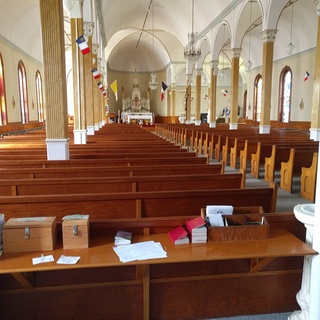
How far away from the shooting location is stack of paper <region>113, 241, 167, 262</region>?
1.72 metres

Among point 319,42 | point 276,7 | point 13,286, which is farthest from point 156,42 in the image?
point 13,286

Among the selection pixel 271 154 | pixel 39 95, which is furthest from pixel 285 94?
pixel 39 95

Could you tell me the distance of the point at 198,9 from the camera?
16453mm

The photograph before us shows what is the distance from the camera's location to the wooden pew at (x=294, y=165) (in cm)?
532

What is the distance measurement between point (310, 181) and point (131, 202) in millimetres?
3341

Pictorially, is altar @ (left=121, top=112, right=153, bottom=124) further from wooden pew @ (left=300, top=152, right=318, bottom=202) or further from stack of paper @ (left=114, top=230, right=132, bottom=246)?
stack of paper @ (left=114, top=230, right=132, bottom=246)

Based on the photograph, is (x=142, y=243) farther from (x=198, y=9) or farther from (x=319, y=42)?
(x=198, y=9)

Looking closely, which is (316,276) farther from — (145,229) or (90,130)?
(90,130)

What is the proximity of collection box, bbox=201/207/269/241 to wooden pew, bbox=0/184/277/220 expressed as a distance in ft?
2.89

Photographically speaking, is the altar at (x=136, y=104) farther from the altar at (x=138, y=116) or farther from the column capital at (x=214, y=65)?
the column capital at (x=214, y=65)

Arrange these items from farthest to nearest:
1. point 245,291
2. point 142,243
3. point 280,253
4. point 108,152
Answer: point 108,152
point 245,291
point 142,243
point 280,253

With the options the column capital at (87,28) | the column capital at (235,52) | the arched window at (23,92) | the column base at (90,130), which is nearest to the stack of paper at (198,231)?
the column base at (90,130)

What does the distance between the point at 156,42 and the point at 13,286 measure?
25680 mm

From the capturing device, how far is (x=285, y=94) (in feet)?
58.5
